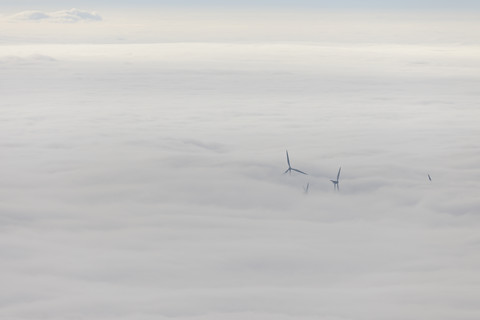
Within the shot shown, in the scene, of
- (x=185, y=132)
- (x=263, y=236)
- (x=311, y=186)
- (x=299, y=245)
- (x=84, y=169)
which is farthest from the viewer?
(x=185, y=132)

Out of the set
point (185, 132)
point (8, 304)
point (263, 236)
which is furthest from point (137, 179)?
point (185, 132)

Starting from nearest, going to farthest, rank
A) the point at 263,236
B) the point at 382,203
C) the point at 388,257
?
the point at 388,257
the point at 263,236
the point at 382,203

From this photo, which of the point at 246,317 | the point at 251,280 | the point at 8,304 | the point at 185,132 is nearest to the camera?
the point at 246,317

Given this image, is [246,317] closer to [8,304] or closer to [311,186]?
[8,304]

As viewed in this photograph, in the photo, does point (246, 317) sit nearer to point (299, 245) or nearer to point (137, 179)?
point (299, 245)

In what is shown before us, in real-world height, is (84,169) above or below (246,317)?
below

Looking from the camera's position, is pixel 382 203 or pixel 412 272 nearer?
pixel 412 272

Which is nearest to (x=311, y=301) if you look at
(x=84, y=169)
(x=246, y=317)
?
(x=246, y=317)

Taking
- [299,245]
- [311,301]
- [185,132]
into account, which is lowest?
[185,132]

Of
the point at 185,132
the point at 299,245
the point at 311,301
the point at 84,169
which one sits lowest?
the point at 185,132
